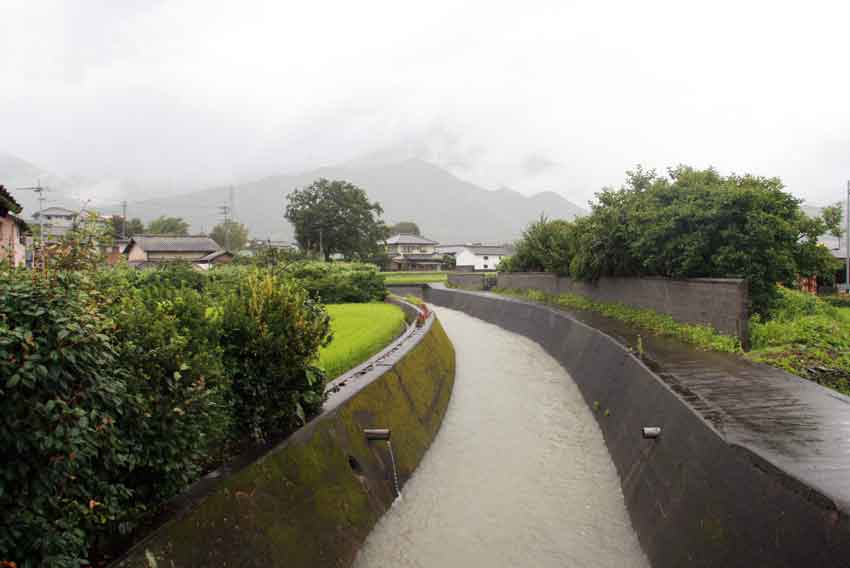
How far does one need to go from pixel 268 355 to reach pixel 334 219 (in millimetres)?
74690

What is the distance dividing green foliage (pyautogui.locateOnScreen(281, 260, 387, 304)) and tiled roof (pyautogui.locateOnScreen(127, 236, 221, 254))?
49885 mm

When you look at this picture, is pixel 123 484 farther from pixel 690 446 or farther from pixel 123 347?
pixel 690 446

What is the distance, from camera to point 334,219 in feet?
260

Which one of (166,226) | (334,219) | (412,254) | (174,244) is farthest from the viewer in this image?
(166,226)

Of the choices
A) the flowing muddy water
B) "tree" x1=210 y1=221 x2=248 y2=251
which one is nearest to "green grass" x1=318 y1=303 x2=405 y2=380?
the flowing muddy water

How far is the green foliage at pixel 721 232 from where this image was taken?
14.1 metres

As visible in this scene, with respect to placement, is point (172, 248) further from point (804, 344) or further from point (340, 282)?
point (804, 344)

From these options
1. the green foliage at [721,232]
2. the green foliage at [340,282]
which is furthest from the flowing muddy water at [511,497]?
the green foliage at [340,282]

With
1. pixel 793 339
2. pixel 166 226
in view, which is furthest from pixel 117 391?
pixel 166 226

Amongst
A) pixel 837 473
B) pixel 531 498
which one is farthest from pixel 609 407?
pixel 837 473

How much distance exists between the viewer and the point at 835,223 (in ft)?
140

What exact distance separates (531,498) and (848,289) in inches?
1312

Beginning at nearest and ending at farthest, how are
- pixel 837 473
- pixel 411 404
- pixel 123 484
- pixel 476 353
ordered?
pixel 123 484, pixel 837 473, pixel 411 404, pixel 476 353

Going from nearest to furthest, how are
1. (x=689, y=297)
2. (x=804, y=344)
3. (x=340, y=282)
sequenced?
(x=804, y=344) < (x=689, y=297) < (x=340, y=282)
